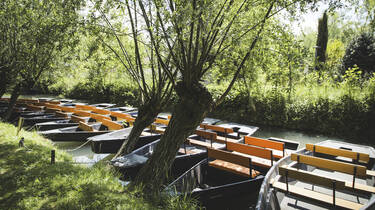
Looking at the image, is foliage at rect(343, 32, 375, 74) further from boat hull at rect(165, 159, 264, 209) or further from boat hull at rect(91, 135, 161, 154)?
boat hull at rect(91, 135, 161, 154)

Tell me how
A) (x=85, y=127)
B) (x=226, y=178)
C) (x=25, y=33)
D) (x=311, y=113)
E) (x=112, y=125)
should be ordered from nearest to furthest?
1. (x=226, y=178)
2. (x=25, y=33)
3. (x=85, y=127)
4. (x=112, y=125)
5. (x=311, y=113)

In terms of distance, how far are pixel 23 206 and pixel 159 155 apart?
1915mm

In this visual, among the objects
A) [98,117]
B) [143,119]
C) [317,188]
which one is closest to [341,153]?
[317,188]

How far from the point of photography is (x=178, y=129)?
3.66 meters

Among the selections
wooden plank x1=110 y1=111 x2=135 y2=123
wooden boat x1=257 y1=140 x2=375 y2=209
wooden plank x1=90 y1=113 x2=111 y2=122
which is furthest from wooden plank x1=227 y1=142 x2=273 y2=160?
wooden plank x1=90 y1=113 x2=111 y2=122

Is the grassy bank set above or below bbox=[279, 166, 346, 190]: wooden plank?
below

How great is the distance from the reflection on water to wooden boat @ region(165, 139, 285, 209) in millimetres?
5101

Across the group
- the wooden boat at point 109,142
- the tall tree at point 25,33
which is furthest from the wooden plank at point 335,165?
the tall tree at point 25,33

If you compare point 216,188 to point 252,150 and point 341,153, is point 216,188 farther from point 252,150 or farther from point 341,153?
point 341,153

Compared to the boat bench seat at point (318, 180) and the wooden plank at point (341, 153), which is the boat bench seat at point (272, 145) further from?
the boat bench seat at point (318, 180)

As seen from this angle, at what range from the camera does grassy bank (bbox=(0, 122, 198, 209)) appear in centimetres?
306

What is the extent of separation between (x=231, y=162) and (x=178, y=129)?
1.62m

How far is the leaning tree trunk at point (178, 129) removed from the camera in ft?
11.8

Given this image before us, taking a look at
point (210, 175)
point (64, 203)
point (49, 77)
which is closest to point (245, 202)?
point (210, 175)
